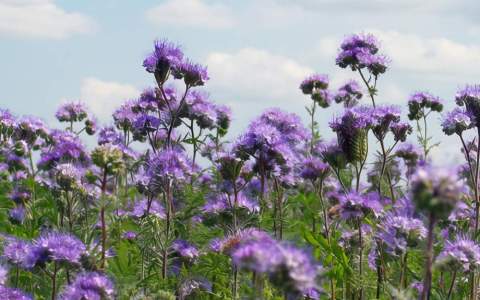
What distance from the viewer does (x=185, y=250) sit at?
7.64 meters

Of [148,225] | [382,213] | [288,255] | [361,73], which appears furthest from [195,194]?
[288,255]

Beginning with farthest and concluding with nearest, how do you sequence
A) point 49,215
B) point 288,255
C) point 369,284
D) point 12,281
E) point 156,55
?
1. point 49,215
2. point 156,55
3. point 12,281
4. point 369,284
5. point 288,255

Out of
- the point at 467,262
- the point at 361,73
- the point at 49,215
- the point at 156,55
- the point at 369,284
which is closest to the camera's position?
the point at 467,262

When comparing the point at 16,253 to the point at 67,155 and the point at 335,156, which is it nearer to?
the point at 67,155

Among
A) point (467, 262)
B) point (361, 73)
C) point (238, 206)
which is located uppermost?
point (361, 73)

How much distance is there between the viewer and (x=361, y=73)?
11430 millimetres

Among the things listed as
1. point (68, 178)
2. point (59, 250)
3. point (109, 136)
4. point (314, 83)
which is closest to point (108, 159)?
point (59, 250)

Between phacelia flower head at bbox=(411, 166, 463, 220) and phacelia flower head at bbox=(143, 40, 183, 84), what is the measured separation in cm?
517

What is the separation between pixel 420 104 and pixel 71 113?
725 centimetres

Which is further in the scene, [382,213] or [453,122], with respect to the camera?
[453,122]

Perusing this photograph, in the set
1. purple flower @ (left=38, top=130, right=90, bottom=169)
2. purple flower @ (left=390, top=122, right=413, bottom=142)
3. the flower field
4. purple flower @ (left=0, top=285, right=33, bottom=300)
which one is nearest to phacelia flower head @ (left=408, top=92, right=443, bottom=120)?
the flower field

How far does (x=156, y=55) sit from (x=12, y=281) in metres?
2.66

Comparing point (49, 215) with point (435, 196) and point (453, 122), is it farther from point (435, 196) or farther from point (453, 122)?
point (435, 196)

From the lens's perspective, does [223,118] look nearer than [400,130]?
No
